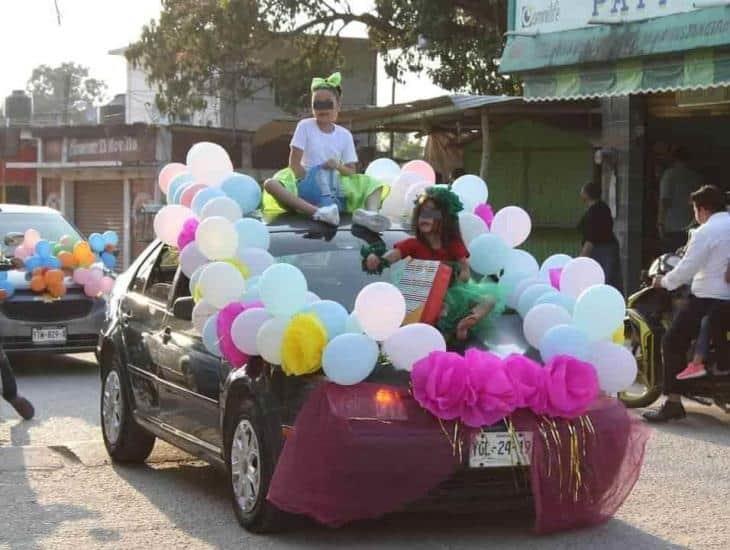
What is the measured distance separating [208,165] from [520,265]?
7.10ft

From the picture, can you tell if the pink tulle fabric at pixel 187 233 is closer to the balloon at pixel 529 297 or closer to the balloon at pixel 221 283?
the balloon at pixel 221 283

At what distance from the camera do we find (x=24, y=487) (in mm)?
8039

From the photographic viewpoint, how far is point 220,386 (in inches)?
281

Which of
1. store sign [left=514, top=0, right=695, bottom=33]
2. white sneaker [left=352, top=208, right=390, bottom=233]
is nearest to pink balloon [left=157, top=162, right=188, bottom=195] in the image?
white sneaker [left=352, top=208, right=390, bottom=233]

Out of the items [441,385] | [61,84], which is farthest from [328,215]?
[61,84]

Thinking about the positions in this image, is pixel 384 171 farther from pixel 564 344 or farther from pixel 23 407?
pixel 23 407

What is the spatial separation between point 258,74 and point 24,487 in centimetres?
2520

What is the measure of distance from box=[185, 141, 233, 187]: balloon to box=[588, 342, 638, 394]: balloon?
2.86 m

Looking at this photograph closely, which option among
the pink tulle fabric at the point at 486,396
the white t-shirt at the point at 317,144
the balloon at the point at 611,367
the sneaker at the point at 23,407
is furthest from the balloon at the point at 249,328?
the sneaker at the point at 23,407

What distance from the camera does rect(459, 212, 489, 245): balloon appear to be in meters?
7.68

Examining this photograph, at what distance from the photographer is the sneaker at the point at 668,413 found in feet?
33.7

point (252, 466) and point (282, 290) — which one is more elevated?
point (282, 290)

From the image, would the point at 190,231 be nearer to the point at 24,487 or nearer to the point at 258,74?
the point at 24,487

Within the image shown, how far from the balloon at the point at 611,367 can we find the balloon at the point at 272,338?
1.51 meters
